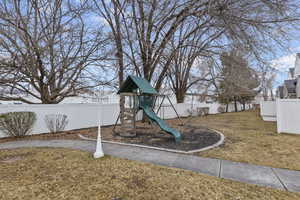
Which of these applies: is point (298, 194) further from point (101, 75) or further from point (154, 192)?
point (101, 75)

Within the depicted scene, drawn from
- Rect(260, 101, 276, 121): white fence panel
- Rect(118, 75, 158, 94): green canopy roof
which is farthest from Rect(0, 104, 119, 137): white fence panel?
Rect(260, 101, 276, 121): white fence panel

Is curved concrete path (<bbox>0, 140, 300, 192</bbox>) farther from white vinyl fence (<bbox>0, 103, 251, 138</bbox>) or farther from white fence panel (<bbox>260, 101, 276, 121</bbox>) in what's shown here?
white fence panel (<bbox>260, 101, 276, 121</bbox>)

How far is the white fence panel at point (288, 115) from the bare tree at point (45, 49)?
9932 millimetres

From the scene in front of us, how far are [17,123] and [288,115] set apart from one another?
12.2 meters

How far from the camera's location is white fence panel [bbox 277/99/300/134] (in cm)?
710

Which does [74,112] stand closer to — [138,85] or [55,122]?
[55,122]

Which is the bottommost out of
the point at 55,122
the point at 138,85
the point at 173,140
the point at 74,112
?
the point at 173,140

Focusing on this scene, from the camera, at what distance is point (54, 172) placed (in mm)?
3305

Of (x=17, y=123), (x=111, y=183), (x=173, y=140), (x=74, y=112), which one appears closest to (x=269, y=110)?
(x=173, y=140)

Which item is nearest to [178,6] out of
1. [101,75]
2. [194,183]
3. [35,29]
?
[101,75]

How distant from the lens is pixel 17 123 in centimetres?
629

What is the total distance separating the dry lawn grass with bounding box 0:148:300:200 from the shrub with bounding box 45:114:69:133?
3786 mm

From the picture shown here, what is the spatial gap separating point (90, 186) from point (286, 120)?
901 centimetres

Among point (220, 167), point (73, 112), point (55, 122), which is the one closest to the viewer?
point (220, 167)
